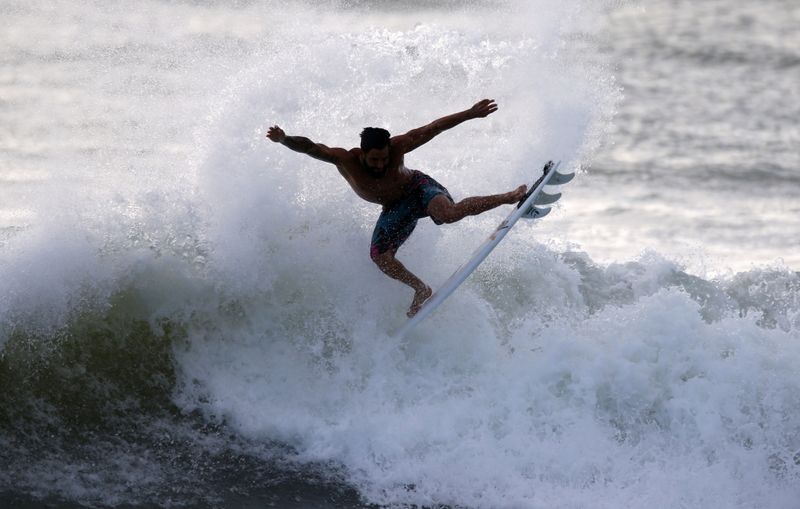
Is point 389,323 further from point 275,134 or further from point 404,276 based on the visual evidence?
point 275,134

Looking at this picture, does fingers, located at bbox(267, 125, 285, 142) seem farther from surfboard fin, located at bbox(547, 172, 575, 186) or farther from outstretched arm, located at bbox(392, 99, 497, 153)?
surfboard fin, located at bbox(547, 172, 575, 186)

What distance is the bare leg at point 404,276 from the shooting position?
7.71 meters

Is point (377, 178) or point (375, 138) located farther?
point (377, 178)

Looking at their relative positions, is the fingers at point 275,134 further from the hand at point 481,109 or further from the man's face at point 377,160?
the hand at point 481,109

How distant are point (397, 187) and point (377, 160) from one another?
0.40 metres

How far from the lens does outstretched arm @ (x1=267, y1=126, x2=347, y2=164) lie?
6.88m

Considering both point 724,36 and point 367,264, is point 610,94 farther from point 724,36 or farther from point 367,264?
point 724,36

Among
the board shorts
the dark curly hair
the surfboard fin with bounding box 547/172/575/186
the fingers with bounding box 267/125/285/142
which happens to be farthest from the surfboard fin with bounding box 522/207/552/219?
the fingers with bounding box 267/125/285/142

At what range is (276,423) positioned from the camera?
7480mm

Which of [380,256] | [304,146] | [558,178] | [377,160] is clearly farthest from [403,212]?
[558,178]

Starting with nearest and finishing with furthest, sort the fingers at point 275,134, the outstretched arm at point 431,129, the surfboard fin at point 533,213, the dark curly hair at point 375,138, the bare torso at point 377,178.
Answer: the fingers at point 275,134 → the dark curly hair at point 375,138 → the outstretched arm at point 431,129 → the bare torso at point 377,178 → the surfboard fin at point 533,213

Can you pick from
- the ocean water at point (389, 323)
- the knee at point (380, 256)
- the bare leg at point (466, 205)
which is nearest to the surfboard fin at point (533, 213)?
the bare leg at point (466, 205)

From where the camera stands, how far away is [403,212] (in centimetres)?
775

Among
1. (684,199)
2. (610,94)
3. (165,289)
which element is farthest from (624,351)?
(684,199)
